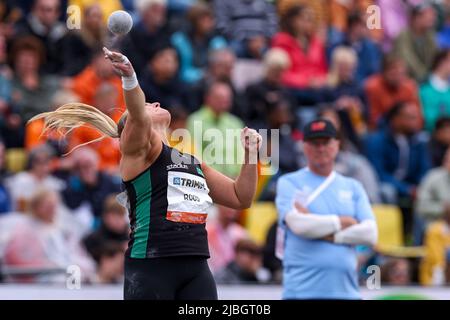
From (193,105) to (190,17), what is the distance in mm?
1521

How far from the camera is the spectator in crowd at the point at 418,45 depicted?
16328 mm

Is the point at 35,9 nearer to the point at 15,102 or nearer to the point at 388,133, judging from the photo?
the point at 15,102

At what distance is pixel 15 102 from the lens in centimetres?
1270

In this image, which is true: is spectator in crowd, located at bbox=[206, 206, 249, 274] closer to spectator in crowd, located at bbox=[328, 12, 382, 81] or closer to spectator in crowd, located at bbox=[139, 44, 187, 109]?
spectator in crowd, located at bbox=[139, 44, 187, 109]

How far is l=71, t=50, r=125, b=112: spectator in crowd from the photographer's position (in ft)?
42.5

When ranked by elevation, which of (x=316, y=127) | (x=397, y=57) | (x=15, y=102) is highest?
(x=397, y=57)

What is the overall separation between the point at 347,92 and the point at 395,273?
12.8 feet

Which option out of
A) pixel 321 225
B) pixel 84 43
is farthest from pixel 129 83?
pixel 84 43

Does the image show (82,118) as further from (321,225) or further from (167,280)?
(321,225)

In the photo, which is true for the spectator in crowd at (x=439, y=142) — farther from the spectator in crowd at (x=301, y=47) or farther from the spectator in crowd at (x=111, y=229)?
the spectator in crowd at (x=111, y=229)

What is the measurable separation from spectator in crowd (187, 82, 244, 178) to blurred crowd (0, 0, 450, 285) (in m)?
0.02

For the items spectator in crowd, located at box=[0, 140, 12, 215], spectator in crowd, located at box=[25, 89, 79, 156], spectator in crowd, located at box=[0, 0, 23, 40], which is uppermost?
spectator in crowd, located at box=[0, 0, 23, 40]

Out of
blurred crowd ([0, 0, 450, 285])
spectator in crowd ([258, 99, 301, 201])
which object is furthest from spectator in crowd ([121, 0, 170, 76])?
spectator in crowd ([258, 99, 301, 201])
